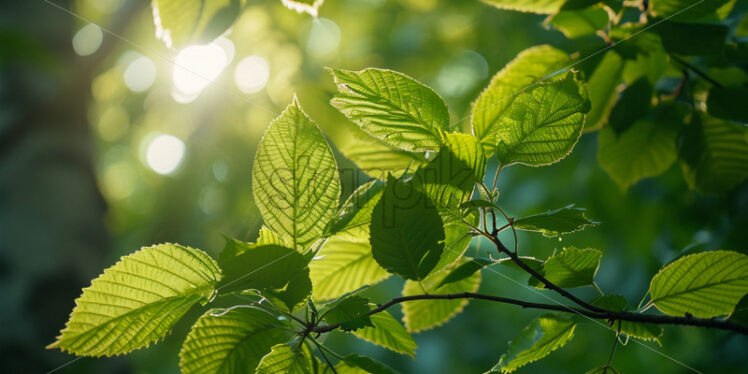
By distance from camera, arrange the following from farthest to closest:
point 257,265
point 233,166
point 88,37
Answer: point 233,166, point 88,37, point 257,265

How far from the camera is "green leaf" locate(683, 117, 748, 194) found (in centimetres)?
67

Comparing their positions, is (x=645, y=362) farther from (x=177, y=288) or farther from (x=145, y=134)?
(x=145, y=134)

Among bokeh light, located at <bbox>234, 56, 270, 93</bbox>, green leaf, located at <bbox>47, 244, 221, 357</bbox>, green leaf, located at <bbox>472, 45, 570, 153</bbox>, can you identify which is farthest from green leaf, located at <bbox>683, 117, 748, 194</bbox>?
bokeh light, located at <bbox>234, 56, 270, 93</bbox>

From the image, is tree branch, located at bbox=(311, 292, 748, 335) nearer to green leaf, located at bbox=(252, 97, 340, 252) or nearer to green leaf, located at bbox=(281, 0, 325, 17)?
green leaf, located at bbox=(252, 97, 340, 252)

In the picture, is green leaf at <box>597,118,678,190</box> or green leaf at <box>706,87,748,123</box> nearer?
green leaf at <box>706,87,748,123</box>

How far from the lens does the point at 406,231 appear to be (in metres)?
0.37

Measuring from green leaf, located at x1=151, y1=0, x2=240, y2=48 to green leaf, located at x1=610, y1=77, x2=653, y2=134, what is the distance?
21.9 inches

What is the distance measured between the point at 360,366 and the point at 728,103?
0.59 m

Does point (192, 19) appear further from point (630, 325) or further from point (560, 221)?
point (630, 325)

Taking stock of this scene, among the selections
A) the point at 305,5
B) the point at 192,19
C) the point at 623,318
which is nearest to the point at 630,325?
the point at 623,318

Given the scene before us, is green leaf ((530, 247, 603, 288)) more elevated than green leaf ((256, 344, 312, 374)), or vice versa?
green leaf ((256, 344, 312, 374))

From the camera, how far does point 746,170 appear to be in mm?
696

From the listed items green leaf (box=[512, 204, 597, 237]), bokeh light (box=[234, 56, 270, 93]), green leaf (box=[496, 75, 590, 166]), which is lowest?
green leaf (box=[512, 204, 597, 237])

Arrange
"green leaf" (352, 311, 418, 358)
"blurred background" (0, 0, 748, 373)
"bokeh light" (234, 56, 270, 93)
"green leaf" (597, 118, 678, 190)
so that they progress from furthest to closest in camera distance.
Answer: "bokeh light" (234, 56, 270, 93), "blurred background" (0, 0, 748, 373), "green leaf" (597, 118, 678, 190), "green leaf" (352, 311, 418, 358)
